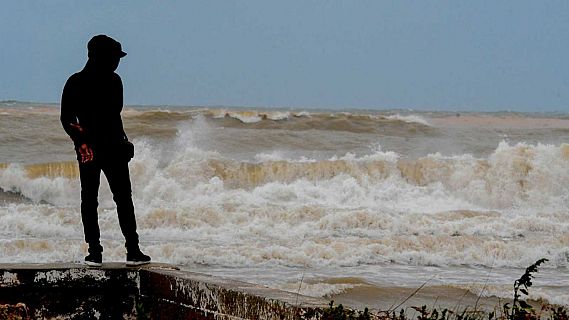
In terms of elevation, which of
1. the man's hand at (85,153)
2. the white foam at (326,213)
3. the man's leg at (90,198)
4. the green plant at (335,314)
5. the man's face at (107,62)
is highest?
the man's face at (107,62)

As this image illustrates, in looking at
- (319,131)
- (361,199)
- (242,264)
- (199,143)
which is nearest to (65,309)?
(242,264)

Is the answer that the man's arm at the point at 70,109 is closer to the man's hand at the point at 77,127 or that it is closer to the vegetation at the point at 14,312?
the man's hand at the point at 77,127

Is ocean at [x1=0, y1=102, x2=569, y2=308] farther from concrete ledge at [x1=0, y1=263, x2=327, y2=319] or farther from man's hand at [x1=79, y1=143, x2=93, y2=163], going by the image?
man's hand at [x1=79, y1=143, x2=93, y2=163]

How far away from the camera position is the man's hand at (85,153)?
6.33 metres

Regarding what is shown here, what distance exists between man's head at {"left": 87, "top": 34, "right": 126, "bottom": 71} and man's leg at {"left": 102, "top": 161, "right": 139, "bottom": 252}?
646 mm

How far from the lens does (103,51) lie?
250 inches

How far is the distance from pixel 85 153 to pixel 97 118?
9.5 inches

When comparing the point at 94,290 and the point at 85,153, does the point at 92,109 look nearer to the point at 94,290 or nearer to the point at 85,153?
the point at 85,153

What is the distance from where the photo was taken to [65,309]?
6.35 meters

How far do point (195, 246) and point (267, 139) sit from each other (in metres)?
15.8

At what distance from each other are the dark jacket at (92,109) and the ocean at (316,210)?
5.37m

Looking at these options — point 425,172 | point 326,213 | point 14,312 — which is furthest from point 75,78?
point 425,172

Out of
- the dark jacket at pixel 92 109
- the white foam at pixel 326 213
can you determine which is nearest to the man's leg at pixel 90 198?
the dark jacket at pixel 92 109

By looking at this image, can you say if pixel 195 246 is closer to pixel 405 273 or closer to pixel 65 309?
pixel 405 273
